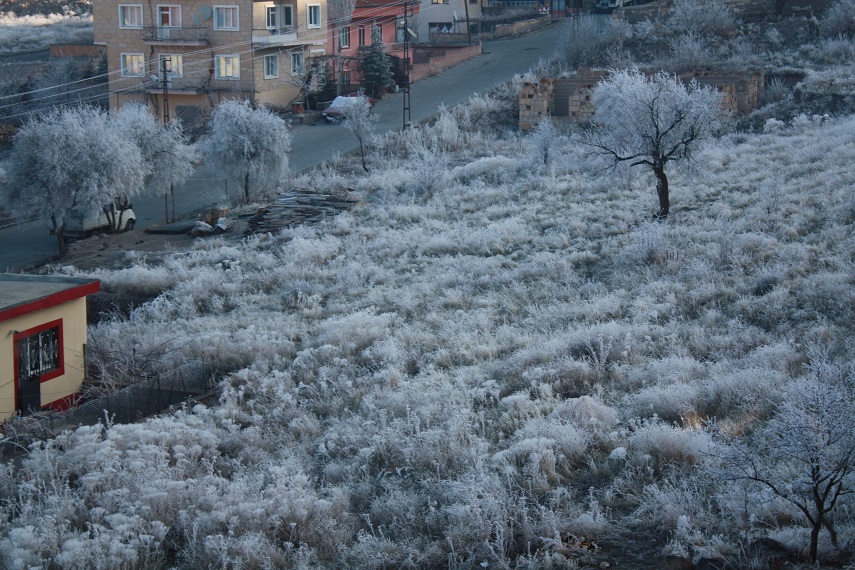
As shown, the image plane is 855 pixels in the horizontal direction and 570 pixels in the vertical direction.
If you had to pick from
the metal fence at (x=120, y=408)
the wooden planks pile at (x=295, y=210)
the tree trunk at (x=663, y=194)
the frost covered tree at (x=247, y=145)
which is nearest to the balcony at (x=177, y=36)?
the frost covered tree at (x=247, y=145)

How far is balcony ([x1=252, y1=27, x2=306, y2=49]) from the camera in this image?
136 ft

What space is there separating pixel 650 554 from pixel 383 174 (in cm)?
2350

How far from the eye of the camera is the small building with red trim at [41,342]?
41.1 feet

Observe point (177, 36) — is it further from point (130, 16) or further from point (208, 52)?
point (130, 16)

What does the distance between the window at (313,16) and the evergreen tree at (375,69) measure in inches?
117

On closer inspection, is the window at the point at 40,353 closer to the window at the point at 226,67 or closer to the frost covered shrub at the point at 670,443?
the frost covered shrub at the point at 670,443

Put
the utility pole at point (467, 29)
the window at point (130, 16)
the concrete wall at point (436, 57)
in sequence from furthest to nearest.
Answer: the utility pole at point (467, 29), the concrete wall at point (436, 57), the window at point (130, 16)

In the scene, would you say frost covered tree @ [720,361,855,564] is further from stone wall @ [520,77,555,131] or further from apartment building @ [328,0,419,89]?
apartment building @ [328,0,419,89]

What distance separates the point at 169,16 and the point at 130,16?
1924 mm

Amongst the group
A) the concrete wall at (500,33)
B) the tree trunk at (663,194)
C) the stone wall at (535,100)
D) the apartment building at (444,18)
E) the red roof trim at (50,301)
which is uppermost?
the apartment building at (444,18)

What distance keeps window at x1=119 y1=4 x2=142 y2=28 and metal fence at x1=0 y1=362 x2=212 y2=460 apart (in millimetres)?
32975

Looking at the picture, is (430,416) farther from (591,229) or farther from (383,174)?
(383,174)

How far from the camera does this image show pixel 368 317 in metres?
15.1

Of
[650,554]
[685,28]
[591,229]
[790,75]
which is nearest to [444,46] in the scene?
[685,28]
